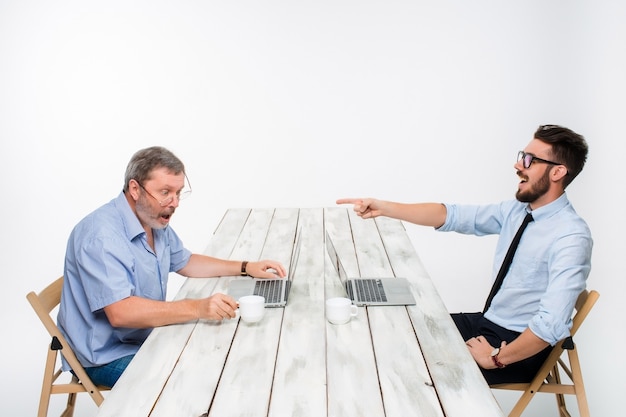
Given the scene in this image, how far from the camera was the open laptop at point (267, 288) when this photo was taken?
245 centimetres

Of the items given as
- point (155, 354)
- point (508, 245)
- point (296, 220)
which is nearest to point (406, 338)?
point (155, 354)

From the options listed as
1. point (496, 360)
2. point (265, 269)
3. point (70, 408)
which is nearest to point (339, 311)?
point (265, 269)

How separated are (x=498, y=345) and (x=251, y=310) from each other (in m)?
1.11

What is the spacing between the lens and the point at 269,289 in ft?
8.43

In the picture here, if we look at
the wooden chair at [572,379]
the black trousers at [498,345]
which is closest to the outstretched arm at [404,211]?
the black trousers at [498,345]

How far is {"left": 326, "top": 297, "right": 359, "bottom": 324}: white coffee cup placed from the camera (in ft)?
7.26

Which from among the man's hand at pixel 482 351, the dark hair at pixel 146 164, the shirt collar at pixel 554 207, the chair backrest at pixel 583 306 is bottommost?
the man's hand at pixel 482 351

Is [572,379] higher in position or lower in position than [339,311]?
lower

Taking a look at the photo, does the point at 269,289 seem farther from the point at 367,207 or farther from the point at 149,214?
the point at 367,207

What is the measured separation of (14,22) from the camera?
5613 millimetres

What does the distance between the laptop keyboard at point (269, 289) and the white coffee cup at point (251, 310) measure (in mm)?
202

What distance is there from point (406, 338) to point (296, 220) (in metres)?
1.56

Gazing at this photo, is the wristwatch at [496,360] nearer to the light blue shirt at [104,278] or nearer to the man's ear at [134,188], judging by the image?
the light blue shirt at [104,278]

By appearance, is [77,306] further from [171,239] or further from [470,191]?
[470,191]
